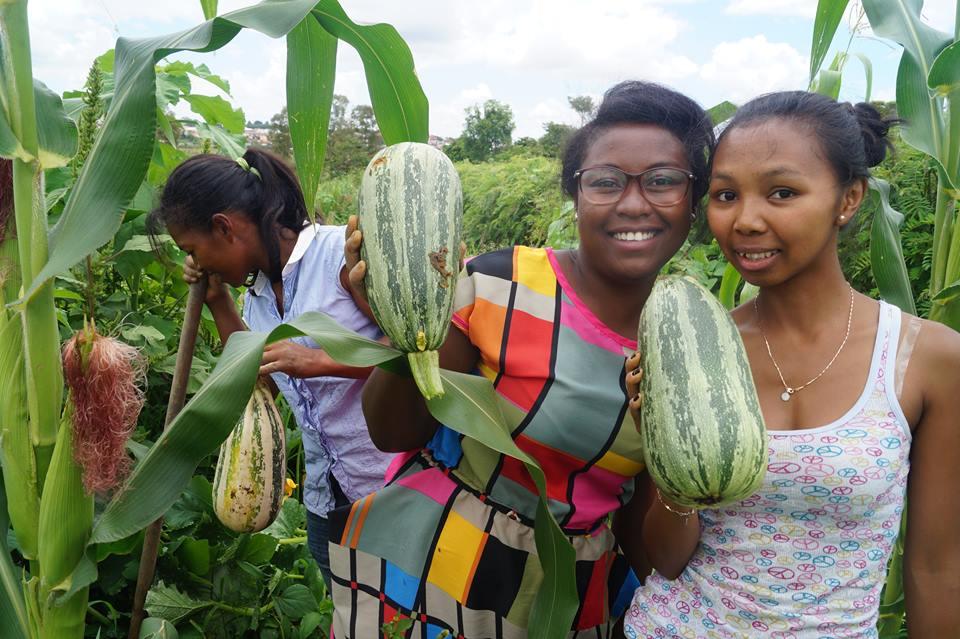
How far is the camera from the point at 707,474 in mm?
1368

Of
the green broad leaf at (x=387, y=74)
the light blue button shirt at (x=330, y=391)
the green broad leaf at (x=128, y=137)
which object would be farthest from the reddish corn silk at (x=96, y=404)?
the light blue button shirt at (x=330, y=391)

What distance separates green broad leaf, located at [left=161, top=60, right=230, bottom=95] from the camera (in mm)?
3305

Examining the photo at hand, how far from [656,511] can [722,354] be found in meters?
0.39

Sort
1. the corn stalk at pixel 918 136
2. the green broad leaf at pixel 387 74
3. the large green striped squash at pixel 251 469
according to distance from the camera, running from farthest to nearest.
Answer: the large green striped squash at pixel 251 469 → the corn stalk at pixel 918 136 → the green broad leaf at pixel 387 74

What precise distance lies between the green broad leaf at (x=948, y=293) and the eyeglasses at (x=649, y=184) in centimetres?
74

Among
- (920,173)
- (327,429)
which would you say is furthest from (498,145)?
(327,429)

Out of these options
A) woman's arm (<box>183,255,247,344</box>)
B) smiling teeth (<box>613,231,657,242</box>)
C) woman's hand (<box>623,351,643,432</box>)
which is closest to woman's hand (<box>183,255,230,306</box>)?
woman's arm (<box>183,255,247,344</box>)

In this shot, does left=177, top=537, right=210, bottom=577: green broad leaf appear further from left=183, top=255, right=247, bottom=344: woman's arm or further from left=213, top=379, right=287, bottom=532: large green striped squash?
left=183, top=255, right=247, bottom=344: woman's arm

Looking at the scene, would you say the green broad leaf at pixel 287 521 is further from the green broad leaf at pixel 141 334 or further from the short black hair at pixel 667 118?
the short black hair at pixel 667 118

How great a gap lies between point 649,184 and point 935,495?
0.82 m

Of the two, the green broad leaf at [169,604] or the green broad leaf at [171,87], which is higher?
the green broad leaf at [171,87]

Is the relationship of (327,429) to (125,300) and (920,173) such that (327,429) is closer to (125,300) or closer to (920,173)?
(125,300)

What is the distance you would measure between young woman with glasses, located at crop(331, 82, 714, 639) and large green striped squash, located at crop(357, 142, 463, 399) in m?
0.30

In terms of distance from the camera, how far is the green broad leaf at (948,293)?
1.91 meters
